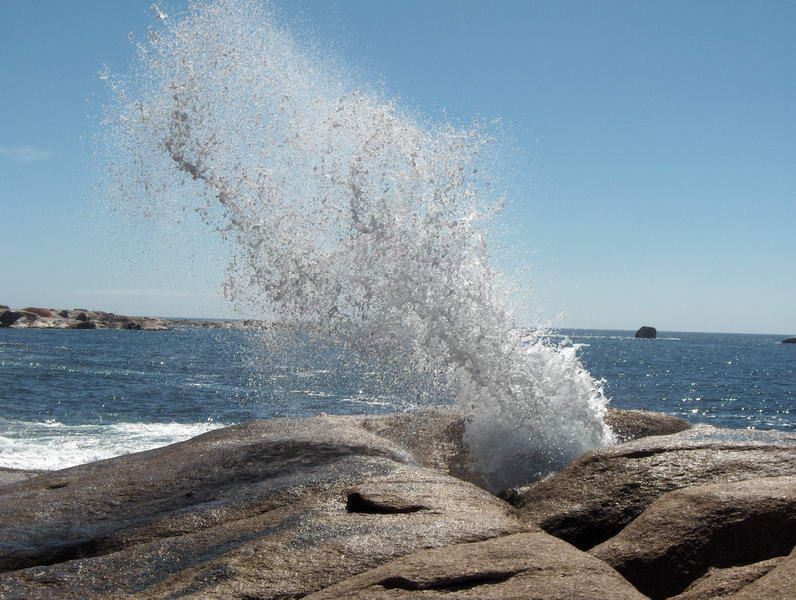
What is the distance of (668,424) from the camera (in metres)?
11.2

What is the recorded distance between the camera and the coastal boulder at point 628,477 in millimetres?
6395

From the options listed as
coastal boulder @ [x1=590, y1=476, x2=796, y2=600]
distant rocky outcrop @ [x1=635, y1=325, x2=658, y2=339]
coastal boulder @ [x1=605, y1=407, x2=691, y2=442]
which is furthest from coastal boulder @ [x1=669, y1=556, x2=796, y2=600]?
distant rocky outcrop @ [x1=635, y1=325, x2=658, y2=339]

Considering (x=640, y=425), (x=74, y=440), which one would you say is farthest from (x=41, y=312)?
(x=640, y=425)

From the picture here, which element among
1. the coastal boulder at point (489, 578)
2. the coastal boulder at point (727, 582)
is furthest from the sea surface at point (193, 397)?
the coastal boulder at point (489, 578)

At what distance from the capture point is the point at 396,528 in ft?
17.5

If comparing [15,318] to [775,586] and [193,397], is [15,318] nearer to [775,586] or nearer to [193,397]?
[193,397]

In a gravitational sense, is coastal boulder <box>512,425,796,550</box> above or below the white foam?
above

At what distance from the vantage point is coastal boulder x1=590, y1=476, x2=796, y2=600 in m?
5.28

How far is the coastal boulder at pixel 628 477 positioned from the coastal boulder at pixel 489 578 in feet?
5.26

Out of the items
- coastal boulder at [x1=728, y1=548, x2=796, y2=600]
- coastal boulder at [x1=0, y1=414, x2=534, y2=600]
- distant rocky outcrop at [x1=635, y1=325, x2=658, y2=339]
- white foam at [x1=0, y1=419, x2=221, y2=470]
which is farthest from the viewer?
distant rocky outcrop at [x1=635, y1=325, x2=658, y2=339]

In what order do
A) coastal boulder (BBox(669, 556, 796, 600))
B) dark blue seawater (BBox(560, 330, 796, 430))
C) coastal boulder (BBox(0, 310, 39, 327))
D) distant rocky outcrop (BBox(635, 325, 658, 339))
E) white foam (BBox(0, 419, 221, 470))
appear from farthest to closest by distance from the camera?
1. distant rocky outcrop (BBox(635, 325, 658, 339))
2. coastal boulder (BBox(0, 310, 39, 327))
3. dark blue seawater (BBox(560, 330, 796, 430))
4. white foam (BBox(0, 419, 221, 470))
5. coastal boulder (BBox(669, 556, 796, 600))

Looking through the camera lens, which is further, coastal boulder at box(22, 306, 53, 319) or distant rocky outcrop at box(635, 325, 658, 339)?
distant rocky outcrop at box(635, 325, 658, 339)

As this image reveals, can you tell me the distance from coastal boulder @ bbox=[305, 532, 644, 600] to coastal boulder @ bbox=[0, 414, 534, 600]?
0.91 feet

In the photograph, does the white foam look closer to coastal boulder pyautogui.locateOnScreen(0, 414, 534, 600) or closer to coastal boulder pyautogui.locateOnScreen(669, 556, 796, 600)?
Result: coastal boulder pyautogui.locateOnScreen(0, 414, 534, 600)
